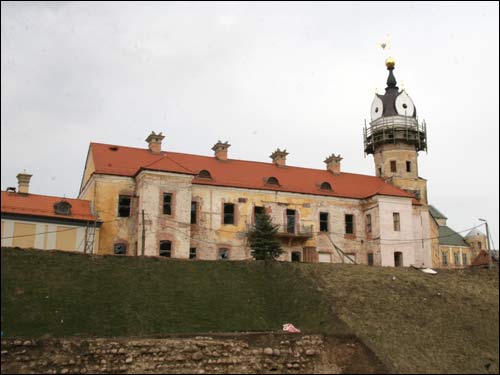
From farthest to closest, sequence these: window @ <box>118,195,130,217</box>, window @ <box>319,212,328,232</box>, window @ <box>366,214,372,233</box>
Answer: window @ <box>366,214,372,233</box>
window @ <box>319,212,328,232</box>
window @ <box>118,195,130,217</box>

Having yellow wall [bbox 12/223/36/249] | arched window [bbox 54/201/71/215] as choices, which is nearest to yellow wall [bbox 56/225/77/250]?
arched window [bbox 54/201/71/215]

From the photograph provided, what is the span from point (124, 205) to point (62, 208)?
13.5ft

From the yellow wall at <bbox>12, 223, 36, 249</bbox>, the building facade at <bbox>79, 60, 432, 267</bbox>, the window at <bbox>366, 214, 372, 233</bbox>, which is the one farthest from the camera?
the window at <bbox>366, 214, 372, 233</bbox>

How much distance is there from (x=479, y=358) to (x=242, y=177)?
24545 mm

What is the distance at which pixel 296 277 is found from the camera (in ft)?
111

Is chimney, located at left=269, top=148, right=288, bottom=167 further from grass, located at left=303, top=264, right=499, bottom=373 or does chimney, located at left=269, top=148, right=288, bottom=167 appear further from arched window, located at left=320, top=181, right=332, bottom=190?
grass, located at left=303, top=264, right=499, bottom=373

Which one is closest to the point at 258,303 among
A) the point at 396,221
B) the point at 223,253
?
the point at 223,253

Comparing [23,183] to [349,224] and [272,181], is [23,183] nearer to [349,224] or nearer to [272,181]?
[272,181]

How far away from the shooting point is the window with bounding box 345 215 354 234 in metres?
48.9

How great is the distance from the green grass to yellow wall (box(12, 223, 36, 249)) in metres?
7.42

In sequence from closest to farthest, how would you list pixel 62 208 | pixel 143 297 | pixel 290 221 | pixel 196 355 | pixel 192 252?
pixel 196 355 < pixel 143 297 < pixel 62 208 < pixel 192 252 < pixel 290 221

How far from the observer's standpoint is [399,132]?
56156 millimetres

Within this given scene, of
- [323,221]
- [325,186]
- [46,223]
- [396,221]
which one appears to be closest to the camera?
[46,223]

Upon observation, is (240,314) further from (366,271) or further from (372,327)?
(366,271)
